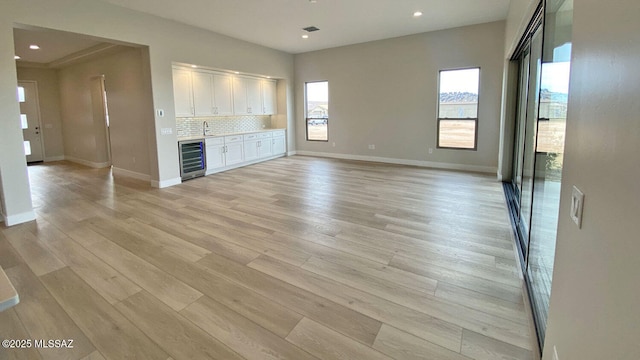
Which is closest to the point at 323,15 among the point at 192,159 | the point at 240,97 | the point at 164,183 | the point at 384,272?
the point at 240,97

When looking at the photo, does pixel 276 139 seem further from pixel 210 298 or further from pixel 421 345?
pixel 421 345

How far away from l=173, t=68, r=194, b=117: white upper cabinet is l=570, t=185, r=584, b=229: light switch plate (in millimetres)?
6496

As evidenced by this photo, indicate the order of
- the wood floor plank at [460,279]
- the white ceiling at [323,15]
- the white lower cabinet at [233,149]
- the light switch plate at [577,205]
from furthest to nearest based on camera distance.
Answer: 1. the white lower cabinet at [233,149]
2. the white ceiling at [323,15]
3. the wood floor plank at [460,279]
4. the light switch plate at [577,205]

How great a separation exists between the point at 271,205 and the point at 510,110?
436 centimetres

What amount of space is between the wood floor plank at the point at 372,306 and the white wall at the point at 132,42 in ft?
11.9

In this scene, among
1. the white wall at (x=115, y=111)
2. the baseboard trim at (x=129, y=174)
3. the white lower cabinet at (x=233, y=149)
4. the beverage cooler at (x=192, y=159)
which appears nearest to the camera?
the white wall at (x=115, y=111)

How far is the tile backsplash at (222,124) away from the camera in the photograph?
6.94 metres

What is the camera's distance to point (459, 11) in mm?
5566

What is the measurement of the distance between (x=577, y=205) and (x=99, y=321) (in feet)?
8.82

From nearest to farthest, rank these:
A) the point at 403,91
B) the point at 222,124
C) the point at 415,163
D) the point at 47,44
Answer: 1. the point at 47,44
2. the point at 403,91
3. the point at 415,163
4. the point at 222,124

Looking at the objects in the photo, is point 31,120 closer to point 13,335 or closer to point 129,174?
point 129,174

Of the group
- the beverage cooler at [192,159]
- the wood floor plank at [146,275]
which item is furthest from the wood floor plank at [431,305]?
the beverage cooler at [192,159]

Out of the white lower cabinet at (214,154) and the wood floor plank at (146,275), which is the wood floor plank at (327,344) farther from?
the white lower cabinet at (214,154)

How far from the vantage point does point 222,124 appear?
7.82 metres
